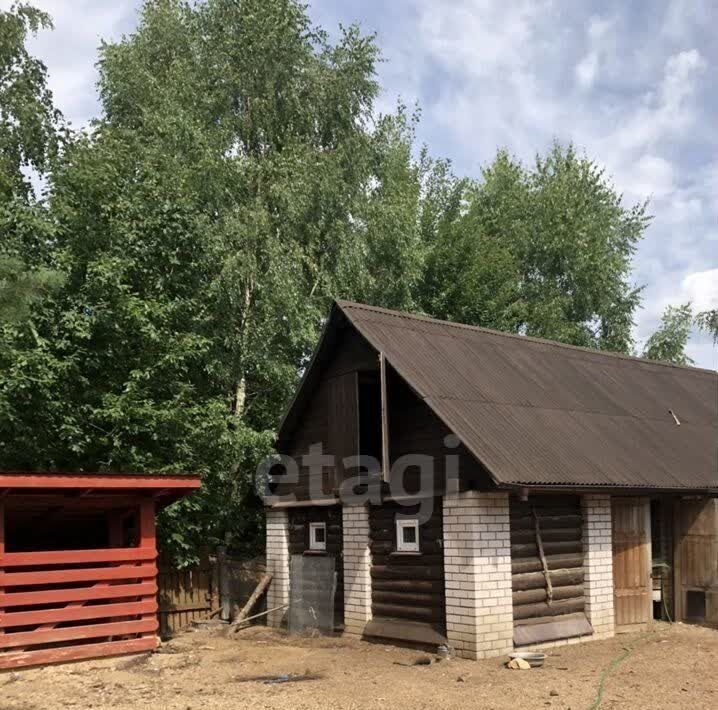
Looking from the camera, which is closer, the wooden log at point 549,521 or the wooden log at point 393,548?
the wooden log at point 393,548

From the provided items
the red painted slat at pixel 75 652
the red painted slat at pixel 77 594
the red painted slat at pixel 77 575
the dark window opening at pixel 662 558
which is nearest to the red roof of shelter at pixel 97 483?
the red painted slat at pixel 77 575

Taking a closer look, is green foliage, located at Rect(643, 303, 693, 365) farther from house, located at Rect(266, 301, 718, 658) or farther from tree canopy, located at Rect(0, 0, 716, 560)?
house, located at Rect(266, 301, 718, 658)

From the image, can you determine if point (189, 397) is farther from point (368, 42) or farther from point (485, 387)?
point (368, 42)

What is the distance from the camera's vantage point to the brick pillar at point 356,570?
1448 cm

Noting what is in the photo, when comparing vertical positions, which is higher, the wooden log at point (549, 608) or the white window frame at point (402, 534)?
the white window frame at point (402, 534)

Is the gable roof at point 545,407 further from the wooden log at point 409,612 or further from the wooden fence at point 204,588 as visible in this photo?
the wooden fence at point 204,588

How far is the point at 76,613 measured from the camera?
1212 centimetres

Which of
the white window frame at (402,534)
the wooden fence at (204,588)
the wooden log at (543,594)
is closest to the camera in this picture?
the wooden log at (543,594)

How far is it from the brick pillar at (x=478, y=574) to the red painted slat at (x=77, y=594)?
14.8ft

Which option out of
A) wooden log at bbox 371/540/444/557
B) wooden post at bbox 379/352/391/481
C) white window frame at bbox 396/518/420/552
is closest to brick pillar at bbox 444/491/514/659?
wooden log at bbox 371/540/444/557

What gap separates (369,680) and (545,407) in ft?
20.2

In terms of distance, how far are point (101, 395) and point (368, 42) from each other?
13.9 m

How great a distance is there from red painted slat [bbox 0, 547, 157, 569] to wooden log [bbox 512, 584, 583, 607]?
5573mm

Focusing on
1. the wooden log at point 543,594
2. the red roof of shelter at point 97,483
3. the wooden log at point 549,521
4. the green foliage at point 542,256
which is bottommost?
the wooden log at point 543,594
